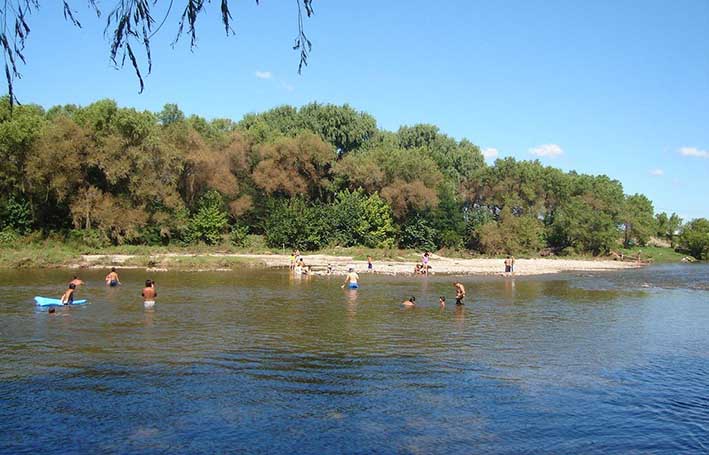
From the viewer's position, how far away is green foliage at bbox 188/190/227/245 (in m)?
66.8

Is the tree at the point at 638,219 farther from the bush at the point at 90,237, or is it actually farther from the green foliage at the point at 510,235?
the bush at the point at 90,237

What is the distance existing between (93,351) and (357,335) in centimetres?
966

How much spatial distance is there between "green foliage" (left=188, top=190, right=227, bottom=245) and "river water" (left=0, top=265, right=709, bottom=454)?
3368 centimetres

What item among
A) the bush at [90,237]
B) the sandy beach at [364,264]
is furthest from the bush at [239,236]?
the bush at [90,237]

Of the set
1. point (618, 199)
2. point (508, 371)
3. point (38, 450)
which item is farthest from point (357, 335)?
point (618, 199)

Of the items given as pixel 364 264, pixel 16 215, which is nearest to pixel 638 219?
pixel 364 264

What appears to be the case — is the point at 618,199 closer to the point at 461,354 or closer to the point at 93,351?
the point at 461,354

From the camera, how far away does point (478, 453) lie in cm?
1197

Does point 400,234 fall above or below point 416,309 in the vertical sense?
above

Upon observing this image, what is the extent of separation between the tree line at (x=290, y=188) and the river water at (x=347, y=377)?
2942 cm

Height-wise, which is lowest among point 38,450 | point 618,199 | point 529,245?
point 38,450

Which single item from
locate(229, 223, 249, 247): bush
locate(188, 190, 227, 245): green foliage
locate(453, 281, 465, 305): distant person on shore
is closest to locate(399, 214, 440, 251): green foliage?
locate(229, 223, 249, 247): bush

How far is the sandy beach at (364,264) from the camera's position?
2088 inches

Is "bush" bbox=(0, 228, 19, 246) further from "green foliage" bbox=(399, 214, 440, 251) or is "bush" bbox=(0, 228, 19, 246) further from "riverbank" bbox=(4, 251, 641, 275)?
"green foliage" bbox=(399, 214, 440, 251)
